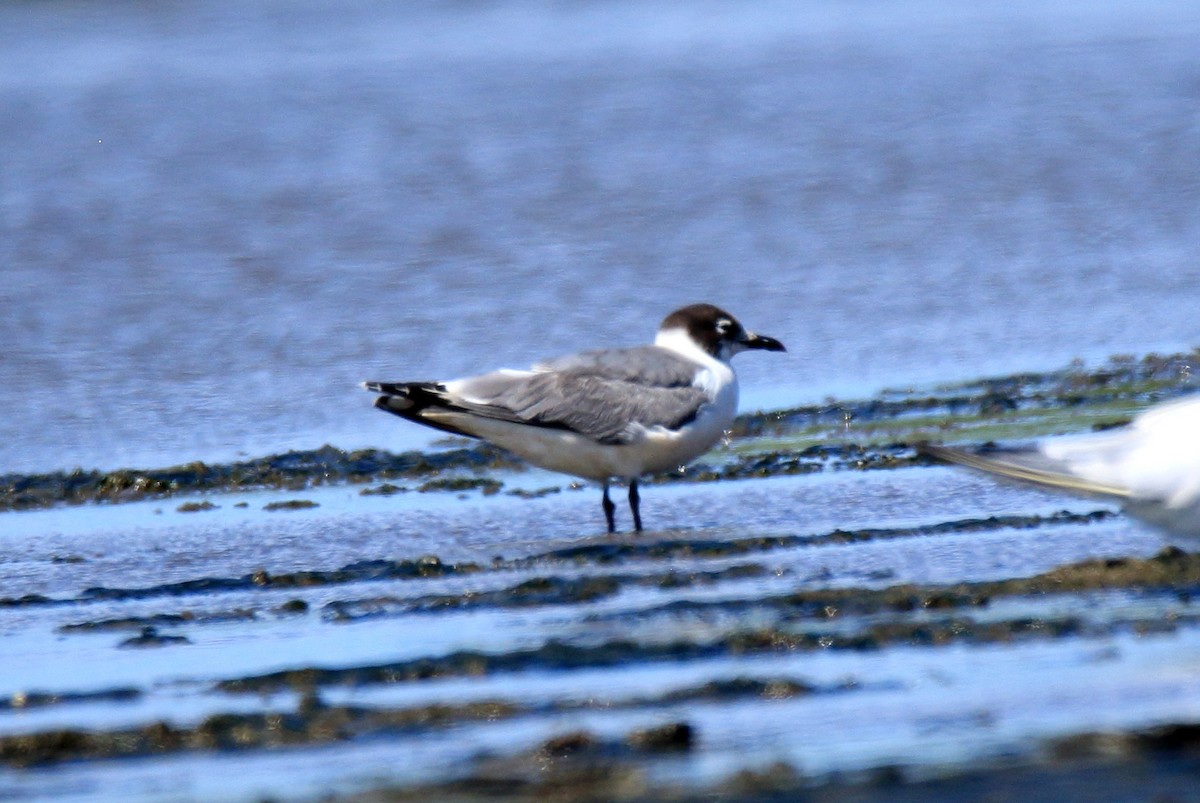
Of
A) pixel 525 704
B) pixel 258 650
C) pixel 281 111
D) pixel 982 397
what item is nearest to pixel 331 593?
pixel 258 650

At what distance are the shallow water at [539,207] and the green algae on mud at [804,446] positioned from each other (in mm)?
261

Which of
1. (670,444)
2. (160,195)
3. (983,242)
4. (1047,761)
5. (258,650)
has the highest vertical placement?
(160,195)

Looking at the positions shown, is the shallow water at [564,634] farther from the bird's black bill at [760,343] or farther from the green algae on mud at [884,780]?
the bird's black bill at [760,343]

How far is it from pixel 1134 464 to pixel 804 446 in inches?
87.9

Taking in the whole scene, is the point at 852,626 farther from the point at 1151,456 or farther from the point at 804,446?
the point at 804,446

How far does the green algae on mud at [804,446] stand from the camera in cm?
679

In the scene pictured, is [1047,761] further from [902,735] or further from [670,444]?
[670,444]

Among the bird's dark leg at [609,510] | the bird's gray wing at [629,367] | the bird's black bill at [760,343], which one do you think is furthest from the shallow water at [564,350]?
the bird's gray wing at [629,367]

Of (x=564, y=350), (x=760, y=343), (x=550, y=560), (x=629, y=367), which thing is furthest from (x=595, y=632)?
(x=564, y=350)

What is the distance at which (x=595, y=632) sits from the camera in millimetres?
4672

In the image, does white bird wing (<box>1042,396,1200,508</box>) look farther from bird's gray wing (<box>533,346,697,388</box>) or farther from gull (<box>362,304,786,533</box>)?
bird's gray wing (<box>533,346,697,388</box>)

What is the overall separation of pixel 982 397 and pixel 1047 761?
397cm

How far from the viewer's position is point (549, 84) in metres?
15.0

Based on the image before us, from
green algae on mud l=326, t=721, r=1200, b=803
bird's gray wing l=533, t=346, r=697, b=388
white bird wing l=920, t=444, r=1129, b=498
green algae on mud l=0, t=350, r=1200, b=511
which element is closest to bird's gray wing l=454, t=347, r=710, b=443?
bird's gray wing l=533, t=346, r=697, b=388
